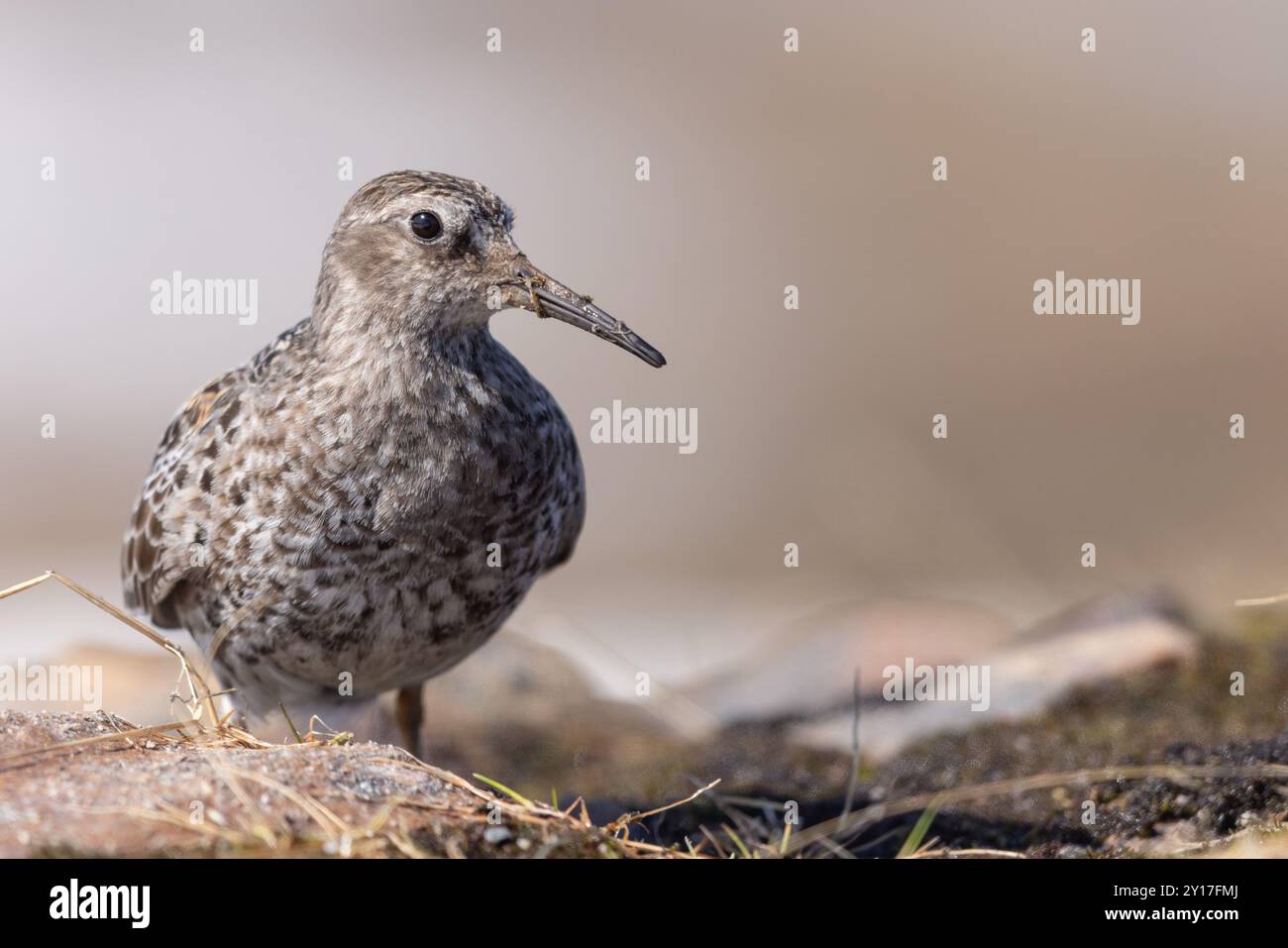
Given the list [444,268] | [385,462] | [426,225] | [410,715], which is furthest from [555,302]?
[410,715]

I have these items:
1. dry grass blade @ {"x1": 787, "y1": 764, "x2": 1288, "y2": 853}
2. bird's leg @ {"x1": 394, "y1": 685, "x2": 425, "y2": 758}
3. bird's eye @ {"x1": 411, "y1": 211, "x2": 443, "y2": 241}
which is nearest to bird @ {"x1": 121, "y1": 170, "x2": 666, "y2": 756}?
bird's eye @ {"x1": 411, "y1": 211, "x2": 443, "y2": 241}

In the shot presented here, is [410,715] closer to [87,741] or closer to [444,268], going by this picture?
[444,268]

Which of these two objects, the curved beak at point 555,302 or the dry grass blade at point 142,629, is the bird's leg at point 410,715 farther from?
the curved beak at point 555,302

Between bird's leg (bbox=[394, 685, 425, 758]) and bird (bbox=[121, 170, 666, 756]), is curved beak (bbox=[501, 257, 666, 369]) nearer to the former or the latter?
bird (bbox=[121, 170, 666, 756])

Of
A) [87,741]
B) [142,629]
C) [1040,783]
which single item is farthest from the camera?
[1040,783]

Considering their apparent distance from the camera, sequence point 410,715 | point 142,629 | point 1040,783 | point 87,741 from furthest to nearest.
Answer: point 410,715 < point 1040,783 < point 142,629 < point 87,741

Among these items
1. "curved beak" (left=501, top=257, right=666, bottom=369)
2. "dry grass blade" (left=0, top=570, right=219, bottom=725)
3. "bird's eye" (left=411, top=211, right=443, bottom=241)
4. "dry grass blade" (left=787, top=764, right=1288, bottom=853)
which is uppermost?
"bird's eye" (left=411, top=211, right=443, bottom=241)
